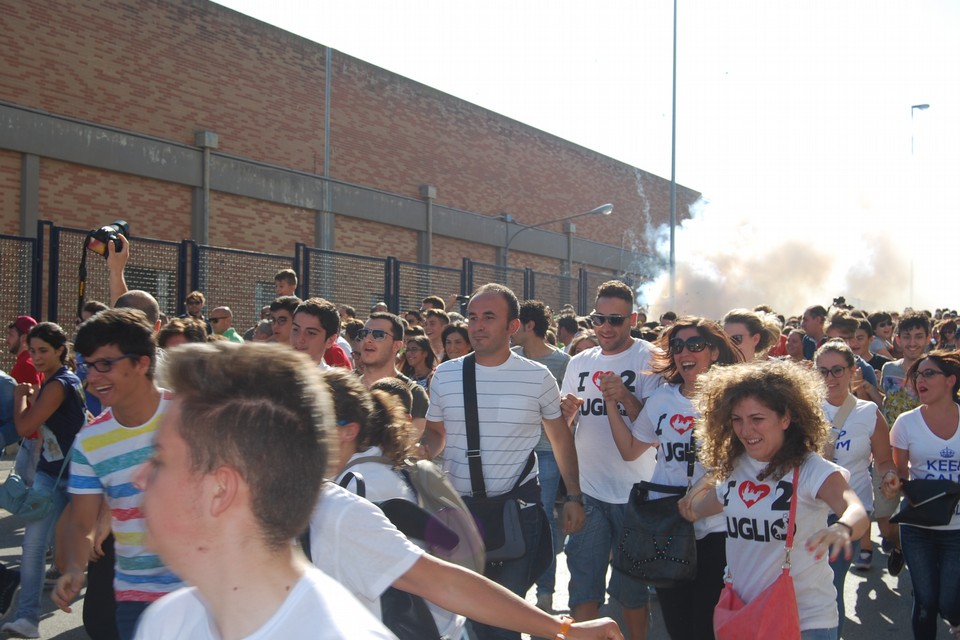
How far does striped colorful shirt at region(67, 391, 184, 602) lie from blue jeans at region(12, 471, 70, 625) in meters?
2.34

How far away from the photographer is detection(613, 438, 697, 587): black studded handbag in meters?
3.97

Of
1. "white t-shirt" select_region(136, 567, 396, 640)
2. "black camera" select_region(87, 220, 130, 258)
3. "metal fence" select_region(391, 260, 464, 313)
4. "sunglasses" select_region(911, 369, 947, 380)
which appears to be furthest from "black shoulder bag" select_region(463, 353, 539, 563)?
"metal fence" select_region(391, 260, 464, 313)

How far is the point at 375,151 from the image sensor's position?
25250 mm

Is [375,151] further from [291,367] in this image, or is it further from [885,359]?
[291,367]

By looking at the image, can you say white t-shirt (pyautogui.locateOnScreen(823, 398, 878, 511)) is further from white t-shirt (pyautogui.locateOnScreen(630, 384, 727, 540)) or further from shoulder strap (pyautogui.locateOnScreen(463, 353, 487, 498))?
shoulder strap (pyautogui.locateOnScreen(463, 353, 487, 498))

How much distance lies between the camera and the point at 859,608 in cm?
595

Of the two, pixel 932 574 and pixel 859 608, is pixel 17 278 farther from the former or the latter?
pixel 932 574

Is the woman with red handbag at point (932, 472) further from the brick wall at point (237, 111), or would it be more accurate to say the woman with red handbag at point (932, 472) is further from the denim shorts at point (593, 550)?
the brick wall at point (237, 111)

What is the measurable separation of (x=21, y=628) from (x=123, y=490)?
8.51ft

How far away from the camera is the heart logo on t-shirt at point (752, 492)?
11.2 feet

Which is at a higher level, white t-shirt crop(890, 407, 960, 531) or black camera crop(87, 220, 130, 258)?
black camera crop(87, 220, 130, 258)

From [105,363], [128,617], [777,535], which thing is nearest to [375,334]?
[105,363]

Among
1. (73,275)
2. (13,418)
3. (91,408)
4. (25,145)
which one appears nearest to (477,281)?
(73,275)

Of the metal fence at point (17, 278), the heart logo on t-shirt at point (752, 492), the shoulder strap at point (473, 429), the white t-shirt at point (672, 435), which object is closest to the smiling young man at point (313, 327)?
the shoulder strap at point (473, 429)
